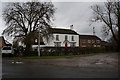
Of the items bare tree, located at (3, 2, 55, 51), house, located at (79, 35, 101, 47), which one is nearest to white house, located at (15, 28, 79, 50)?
house, located at (79, 35, 101, 47)

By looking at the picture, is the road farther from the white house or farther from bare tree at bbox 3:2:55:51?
the white house

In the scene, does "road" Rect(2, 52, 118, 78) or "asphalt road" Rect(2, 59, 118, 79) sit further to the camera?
"road" Rect(2, 52, 118, 78)

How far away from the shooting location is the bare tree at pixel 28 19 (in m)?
32.8

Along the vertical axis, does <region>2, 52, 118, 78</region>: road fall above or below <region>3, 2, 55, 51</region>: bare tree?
below

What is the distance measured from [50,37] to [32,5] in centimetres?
674

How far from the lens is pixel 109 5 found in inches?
1948

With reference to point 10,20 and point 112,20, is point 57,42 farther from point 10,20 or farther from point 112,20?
point 10,20

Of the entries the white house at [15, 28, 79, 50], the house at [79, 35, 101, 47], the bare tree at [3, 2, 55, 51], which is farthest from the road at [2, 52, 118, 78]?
the house at [79, 35, 101, 47]

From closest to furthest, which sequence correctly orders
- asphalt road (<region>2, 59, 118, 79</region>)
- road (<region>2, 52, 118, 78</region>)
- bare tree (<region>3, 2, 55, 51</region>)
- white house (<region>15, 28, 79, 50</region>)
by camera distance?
asphalt road (<region>2, 59, 118, 79</region>) < road (<region>2, 52, 118, 78</region>) < bare tree (<region>3, 2, 55, 51</region>) < white house (<region>15, 28, 79, 50</region>)

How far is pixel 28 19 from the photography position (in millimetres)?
34125

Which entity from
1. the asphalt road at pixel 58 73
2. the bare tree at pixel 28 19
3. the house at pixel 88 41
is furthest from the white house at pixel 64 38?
the asphalt road at pixel 58 73

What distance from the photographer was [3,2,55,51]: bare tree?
3275cm

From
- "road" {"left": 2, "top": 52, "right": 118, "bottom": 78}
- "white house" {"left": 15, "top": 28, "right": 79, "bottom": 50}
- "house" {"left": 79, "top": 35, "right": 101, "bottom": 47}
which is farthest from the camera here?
"house" {"left": 79, "top": 35, "right": 101, "bottom": 47}

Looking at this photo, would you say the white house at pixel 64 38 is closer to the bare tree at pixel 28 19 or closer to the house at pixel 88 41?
the house at pixel 88 41
